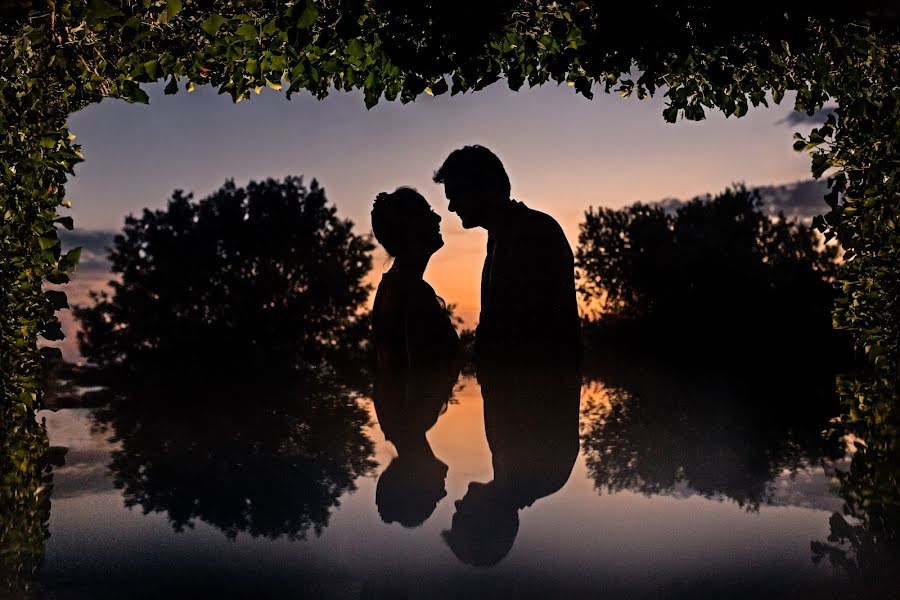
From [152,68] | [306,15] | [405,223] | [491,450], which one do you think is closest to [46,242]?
[152,68]

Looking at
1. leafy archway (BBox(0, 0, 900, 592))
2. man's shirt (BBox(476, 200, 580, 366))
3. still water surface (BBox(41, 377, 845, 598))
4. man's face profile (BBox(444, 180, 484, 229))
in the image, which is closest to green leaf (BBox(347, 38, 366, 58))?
leafy archway (BBox(0, 0, 900, 592))

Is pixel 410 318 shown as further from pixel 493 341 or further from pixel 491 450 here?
pixel 491 450

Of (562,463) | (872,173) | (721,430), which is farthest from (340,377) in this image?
(872,173)

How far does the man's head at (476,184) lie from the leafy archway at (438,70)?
0.73 metres

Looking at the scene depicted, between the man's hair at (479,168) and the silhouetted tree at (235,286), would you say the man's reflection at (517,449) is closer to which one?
the man's hair at (479,168)

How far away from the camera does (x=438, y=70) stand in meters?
6.33

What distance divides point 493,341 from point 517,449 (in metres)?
1.12

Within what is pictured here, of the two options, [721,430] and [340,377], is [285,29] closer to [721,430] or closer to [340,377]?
[721,430]

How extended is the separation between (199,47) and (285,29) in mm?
1120

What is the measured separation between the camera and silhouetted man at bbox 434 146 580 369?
7168 mm

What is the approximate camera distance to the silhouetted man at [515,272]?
23.5 feet

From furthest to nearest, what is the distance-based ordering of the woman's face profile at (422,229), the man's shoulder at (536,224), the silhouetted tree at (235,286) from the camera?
1. the silhouetted tree at (235,286)
2. the woman's face profile at (422,229)
3. the man's shoulder at (536,224)

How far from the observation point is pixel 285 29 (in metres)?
6.12

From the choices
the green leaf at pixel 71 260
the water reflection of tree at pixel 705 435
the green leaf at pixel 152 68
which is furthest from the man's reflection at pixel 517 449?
the green leaf at pixel 152 68
